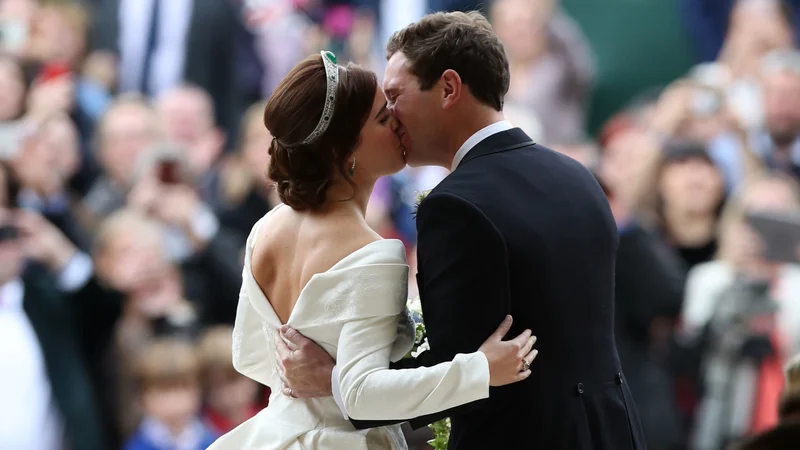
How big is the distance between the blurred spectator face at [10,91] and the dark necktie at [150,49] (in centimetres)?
111

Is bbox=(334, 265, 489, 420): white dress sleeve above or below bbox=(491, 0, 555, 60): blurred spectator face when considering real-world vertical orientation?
below

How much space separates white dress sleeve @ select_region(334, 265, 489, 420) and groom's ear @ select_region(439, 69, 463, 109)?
0.45 metres

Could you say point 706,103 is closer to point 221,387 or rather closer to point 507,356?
point 221,387

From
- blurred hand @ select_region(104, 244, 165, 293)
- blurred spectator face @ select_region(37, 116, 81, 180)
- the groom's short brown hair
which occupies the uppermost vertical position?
the groom's short brown hair

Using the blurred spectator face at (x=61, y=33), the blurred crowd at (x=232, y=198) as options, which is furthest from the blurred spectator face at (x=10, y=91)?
the blurred spectator face at (x=61, y=33)

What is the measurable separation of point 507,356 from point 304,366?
0.55 m

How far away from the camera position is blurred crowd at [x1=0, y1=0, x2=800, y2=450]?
637 cm

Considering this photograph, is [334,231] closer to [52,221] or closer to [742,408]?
[52,221]

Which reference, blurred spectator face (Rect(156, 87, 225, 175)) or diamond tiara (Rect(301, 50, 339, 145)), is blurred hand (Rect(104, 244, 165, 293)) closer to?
blurred spectator face (Rect(156, 87, 225, 175))

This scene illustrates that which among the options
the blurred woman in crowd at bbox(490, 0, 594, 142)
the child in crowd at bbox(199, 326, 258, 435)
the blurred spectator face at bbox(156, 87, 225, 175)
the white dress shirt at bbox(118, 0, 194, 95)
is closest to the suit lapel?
the child in crowd at bbox(199, 326, 258, 435)

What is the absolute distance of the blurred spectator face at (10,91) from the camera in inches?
259

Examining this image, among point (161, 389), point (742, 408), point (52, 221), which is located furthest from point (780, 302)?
point (52, 221)

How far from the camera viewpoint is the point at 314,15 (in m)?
8.48

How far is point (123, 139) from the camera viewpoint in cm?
693
